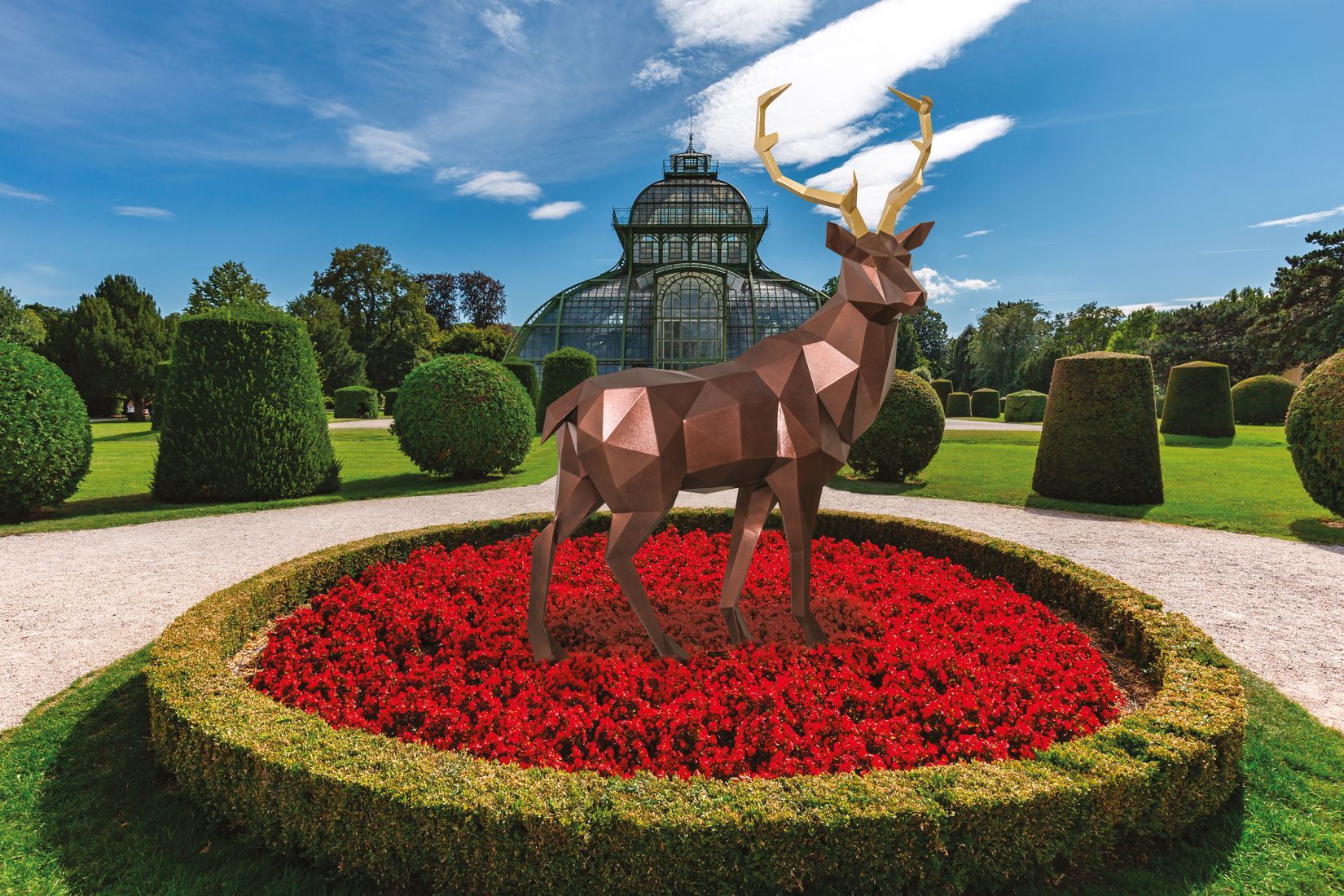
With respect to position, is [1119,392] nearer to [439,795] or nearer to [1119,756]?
[1119,756]

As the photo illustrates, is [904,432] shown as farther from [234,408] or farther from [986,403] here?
[986,403]

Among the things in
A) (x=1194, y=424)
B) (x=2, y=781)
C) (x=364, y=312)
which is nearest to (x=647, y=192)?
(x=364, y=312)

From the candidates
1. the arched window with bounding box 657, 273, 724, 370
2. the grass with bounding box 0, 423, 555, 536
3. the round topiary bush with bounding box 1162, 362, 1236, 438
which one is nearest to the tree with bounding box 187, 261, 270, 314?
the grass with bounding box 0, 423, 555, 536

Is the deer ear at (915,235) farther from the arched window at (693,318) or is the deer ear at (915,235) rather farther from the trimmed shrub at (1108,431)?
the arched window at (693,318)

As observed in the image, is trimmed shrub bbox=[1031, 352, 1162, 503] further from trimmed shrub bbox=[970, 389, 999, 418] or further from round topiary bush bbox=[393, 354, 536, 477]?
trimmed shrub bbox=[970, 389, 999, 418]

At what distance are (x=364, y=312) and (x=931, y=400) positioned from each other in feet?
166

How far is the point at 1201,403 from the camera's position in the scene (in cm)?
2658

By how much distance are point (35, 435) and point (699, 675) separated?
42.0 feet

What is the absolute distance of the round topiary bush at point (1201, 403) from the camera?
26359 mm

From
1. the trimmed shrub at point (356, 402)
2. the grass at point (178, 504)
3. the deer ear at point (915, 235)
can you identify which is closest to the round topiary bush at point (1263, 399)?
the grass at point (178, 504)

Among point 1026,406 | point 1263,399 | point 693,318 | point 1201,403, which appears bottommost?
point 1026,406

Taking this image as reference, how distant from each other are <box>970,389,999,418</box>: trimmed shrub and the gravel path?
42.5 m

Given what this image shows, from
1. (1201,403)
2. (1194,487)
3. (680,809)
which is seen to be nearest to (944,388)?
(1201,403)

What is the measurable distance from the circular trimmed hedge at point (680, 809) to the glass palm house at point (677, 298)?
3624 centimetres
